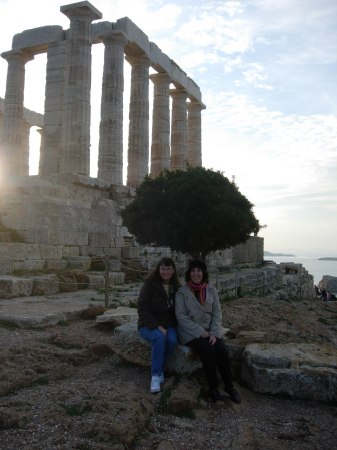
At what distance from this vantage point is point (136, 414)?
13.0ft

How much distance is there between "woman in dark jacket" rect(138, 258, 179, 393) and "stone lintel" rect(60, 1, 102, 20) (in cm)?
1816

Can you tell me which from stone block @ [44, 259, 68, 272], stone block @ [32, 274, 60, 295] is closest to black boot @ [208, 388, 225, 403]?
stone block @ [32, 274, 60, 295]

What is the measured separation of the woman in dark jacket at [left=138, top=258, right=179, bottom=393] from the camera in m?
5.00

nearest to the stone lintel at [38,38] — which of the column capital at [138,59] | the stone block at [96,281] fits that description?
the column capital at [138,59]

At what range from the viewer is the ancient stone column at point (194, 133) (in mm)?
31719

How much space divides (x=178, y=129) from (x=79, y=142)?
1059cm

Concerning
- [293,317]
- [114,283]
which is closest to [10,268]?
[114,283]

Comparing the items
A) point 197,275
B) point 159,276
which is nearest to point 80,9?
→ point 159,276

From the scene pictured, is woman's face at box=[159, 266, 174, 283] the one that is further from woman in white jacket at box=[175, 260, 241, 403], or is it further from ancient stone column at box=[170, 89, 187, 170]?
ancient stone column at box=[170, 89, 187, 170]

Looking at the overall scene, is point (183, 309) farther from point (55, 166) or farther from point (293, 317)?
point (55, 166)

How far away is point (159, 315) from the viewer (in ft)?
17.5

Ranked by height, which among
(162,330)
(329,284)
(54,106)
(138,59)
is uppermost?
(138,59)

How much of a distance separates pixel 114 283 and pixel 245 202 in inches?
188

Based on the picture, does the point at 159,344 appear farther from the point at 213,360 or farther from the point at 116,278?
the point at 116,278
